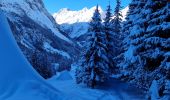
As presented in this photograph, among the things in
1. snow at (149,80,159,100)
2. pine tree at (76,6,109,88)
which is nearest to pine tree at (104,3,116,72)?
pine tree at (76,6,109,88)

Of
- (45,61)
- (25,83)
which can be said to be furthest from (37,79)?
(45,61)

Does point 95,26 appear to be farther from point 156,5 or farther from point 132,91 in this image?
point 156,5

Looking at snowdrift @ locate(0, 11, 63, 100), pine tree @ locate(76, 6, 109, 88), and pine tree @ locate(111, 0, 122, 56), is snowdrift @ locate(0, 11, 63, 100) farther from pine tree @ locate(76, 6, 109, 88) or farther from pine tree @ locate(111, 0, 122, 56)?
pine tree @ locate(111, 0, 122, 56)

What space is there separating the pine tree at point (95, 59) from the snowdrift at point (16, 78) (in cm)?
1803

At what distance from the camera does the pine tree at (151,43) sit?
661 inches

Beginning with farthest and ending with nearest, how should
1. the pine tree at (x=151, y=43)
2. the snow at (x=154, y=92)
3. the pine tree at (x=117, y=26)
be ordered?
the pine tree at (x=117, y=26) < the pine tree at (x=151, y=43) < the snow at (x=154, y=92)

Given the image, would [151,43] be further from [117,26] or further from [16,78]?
[117,26]

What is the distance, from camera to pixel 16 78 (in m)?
17.9

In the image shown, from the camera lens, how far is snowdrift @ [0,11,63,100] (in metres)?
17.0

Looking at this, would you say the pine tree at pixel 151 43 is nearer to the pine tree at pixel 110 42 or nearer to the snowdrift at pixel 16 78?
the snowdrift at pixel 16 78

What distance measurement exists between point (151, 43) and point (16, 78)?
7616 mm

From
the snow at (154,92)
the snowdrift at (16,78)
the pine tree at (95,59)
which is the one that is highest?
the pine tree at (95,59)

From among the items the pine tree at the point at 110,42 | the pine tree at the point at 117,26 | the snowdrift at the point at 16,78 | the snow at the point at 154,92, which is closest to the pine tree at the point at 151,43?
the snow at the point at 154,92

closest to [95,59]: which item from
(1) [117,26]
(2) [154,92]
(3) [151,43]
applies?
(1) [117,26]
